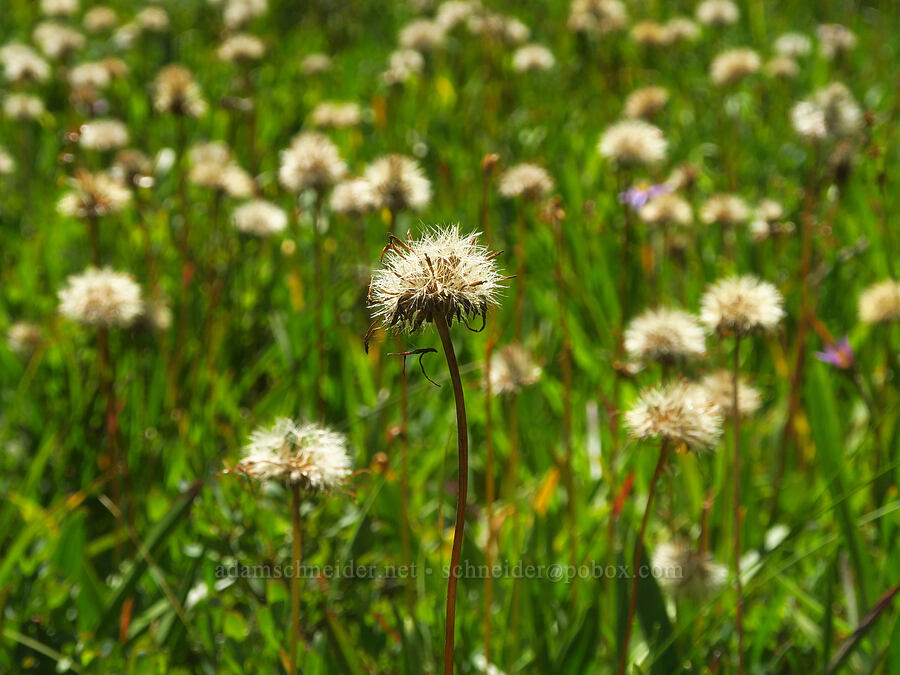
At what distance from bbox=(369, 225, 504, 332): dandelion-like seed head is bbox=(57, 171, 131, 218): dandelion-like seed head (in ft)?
3.59

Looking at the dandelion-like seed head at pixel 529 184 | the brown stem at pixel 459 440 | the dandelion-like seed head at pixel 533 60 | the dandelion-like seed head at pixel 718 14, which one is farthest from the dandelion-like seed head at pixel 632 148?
the dandelion-like seed head at pixel 718 14

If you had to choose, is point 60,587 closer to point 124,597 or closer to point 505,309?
point 124,597

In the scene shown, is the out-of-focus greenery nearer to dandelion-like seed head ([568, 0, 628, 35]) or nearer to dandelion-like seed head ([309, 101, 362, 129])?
dandelion-like seed head ([309, 101, 362, 129])

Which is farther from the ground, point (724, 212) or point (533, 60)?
point (533, 60)

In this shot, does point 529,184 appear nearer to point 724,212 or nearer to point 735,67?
point 724,212

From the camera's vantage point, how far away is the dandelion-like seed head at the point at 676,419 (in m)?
1.08

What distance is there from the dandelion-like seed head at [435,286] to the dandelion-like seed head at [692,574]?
2.45 feet

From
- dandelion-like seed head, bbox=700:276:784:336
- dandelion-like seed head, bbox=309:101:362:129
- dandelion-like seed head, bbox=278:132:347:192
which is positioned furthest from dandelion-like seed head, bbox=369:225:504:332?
dandelion-like seed head, bbox=309:101:362:129

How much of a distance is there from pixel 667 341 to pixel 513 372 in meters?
0.27

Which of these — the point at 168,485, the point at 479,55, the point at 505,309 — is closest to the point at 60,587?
the point at 168,485

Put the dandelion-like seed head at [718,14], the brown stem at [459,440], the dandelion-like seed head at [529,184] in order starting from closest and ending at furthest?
the brown stem at [459,440]
the dandelion-like seed head at [529,184]
the dandelion-like seed head at [718,14]

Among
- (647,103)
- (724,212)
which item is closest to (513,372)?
(724,212)

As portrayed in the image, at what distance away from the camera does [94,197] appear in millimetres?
1793

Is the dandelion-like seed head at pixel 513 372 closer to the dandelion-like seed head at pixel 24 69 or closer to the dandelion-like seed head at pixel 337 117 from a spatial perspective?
the dandelion-like seed head at pixel 337 117
